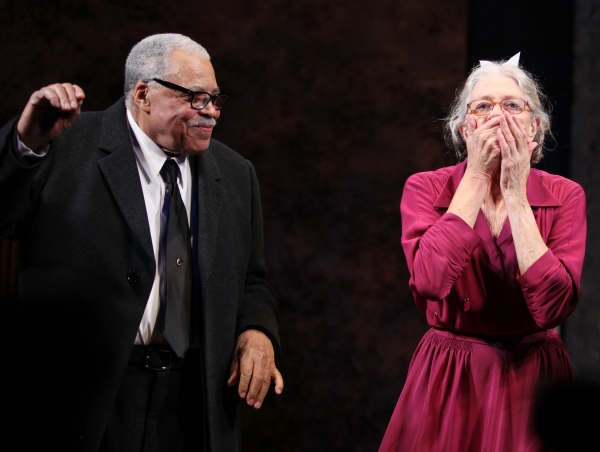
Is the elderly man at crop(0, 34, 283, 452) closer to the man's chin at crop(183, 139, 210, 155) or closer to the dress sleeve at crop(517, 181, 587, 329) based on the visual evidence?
the man's chin at crop(183, 139, 210, 155)

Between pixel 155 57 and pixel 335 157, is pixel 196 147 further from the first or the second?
pixel 335 157

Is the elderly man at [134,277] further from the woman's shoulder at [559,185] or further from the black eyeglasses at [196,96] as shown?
the woman's shoulder at [559,185]

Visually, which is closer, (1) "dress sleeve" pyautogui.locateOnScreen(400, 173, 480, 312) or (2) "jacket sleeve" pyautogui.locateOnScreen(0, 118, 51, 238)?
(2) "jacket sleeve" pyautogui.locateOnScreen(0, 118, 51, 238)

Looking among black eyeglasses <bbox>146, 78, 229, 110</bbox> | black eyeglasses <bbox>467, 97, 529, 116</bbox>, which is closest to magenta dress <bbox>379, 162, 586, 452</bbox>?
black eyeglasses <bbox>467, 97, 529, 116</bbox>

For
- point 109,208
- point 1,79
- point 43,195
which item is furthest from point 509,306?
point 1,79

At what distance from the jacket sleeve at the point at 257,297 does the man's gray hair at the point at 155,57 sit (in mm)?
394

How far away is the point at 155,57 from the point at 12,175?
0.57 metres

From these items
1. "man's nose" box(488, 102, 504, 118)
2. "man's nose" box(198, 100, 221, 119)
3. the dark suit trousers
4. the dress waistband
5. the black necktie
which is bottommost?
the dark suit trousers

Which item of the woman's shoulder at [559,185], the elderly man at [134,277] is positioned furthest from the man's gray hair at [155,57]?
the woman's shoulder at [559,185]

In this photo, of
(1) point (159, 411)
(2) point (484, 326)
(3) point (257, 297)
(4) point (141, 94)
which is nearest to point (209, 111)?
(4) point (141, 94)

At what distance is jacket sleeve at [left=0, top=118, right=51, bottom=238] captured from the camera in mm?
1619

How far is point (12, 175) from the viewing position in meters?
1.62

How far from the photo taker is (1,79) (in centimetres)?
259

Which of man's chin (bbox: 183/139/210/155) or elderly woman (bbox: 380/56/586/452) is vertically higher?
man's chin (bbox: 183/139/210/155)
